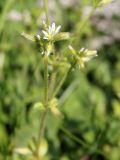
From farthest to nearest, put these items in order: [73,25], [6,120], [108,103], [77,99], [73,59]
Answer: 1. [73,25]
2. [108,103]
3. [77,99]
4. [6,120]
5. [73,59]

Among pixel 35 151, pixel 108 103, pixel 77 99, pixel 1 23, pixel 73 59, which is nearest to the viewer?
pixel 73 59

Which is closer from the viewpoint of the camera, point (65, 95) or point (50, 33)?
point (50, 33)

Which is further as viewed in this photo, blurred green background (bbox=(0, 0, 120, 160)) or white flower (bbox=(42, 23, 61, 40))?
blurred green background (bbox=(0, 0, 120, 160))

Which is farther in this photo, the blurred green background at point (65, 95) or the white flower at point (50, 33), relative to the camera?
the blurred green background at point (65, 95)

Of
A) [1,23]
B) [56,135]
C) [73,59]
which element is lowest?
[56,135]

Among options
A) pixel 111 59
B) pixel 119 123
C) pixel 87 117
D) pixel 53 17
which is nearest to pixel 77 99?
pixel 87 117

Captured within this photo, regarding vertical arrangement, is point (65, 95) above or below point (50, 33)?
below

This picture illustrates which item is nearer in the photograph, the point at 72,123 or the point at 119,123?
the point at 119,123

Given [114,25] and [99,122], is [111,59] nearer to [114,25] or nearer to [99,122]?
[114,25]
